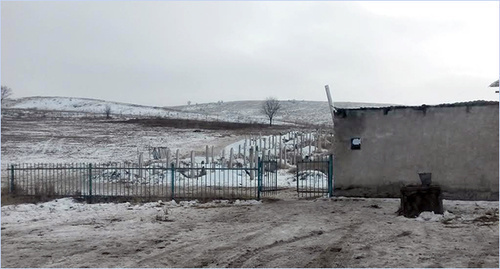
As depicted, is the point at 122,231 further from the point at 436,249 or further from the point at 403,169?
the point at 403,169

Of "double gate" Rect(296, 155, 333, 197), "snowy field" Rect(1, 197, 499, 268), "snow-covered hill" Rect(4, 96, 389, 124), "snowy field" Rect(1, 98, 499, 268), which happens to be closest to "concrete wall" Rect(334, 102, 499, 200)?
"double gate" Rect(296, 155, 333, 197)

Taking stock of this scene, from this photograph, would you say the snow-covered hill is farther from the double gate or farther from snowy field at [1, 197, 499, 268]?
snowy field at [1, 197, 499, 268]

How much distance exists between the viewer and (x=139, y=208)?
46.2 ft

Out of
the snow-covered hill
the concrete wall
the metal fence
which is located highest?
the snow-covered hill

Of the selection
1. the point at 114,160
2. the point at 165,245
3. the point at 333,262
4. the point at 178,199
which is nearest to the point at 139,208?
the point at 178,199

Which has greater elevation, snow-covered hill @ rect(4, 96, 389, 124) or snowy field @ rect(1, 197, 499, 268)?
snow-covered hill @ rect(4, 96, 389, 124)

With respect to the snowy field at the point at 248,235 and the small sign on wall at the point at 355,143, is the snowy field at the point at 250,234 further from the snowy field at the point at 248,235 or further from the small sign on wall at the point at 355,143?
the small sign on wall at the point at 355,143

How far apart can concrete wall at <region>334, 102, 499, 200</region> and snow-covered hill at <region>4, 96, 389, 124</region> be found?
62981mm

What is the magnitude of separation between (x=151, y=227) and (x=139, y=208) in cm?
313

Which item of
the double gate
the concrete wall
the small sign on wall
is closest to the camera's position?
the concrete wall

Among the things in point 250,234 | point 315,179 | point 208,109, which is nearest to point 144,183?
point 315,179

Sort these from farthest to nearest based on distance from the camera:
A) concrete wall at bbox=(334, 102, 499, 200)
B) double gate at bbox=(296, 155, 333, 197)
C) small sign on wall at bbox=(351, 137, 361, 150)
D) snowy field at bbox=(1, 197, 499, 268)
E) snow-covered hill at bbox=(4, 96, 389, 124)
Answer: snow-covered hill at bbox=(4, 96, 389, 124), double gate at bbox=(296, 155, 333, 197), small sign on wall at bbox=(351, 137, 361, 150), concrete wall at bbox=(334, 102, 499, 200), snowy field at bbox=(1, 197, 499, 268)

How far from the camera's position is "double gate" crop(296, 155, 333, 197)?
16.4 m

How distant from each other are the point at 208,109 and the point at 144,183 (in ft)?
310
